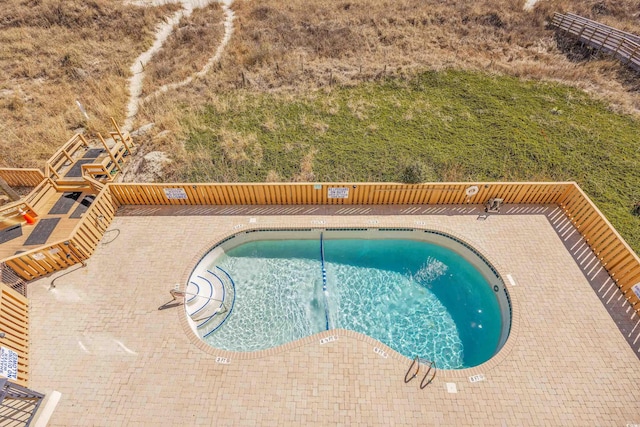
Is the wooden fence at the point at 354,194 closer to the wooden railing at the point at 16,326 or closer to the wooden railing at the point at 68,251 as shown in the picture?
the wooden railing at the point at 68,251

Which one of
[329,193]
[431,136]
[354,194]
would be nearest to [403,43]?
[431,136]

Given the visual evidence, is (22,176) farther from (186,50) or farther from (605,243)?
(605,243)

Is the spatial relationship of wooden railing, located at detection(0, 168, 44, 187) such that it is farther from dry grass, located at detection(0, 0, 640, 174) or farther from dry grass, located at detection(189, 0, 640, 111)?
dry grass, located at detection(189, 0, 640, 111)

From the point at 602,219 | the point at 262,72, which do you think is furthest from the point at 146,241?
the point at 602,219

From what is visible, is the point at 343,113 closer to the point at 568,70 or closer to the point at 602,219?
the point at 602,219

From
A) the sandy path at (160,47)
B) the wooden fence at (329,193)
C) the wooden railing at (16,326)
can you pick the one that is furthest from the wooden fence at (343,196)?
the sandy path at (160,47)
